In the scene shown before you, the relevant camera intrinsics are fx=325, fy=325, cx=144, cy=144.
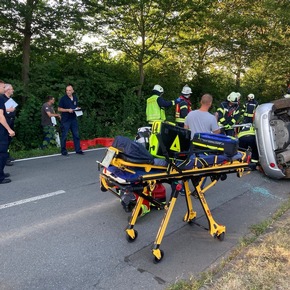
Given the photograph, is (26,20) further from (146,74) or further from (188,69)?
(188,69)

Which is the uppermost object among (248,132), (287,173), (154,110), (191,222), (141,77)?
(141,77)

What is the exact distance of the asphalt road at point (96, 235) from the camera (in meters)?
3.22

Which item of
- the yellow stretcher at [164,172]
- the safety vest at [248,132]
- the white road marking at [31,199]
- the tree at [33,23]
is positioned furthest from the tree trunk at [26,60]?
the yellow stretcher at [164,172]

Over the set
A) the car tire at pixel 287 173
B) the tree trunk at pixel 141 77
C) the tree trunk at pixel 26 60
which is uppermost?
the tree trunk at pixel 26 60

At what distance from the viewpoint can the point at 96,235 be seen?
4.09 metres

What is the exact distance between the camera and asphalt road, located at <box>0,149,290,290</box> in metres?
3.22

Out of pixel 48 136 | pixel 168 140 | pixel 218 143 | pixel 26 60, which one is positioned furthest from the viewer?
pixel 26 60

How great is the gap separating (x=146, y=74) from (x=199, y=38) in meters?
2.86

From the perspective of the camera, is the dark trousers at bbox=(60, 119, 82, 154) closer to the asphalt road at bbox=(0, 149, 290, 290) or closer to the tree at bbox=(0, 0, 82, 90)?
the asphalt road at bbox=(0, 149, 290, 290)

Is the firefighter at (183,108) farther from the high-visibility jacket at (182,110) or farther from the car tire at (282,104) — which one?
the car tire at (282,104)

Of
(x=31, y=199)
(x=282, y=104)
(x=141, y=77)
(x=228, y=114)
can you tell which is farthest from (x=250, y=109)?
(x=31, y=199)

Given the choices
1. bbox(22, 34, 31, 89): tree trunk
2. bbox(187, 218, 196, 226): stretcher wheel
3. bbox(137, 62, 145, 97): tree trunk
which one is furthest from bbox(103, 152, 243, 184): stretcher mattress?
bbox(137, 62, 145, 97): tree trunk

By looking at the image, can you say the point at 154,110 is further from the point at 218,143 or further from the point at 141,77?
the point at 141,77

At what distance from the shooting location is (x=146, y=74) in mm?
15164
